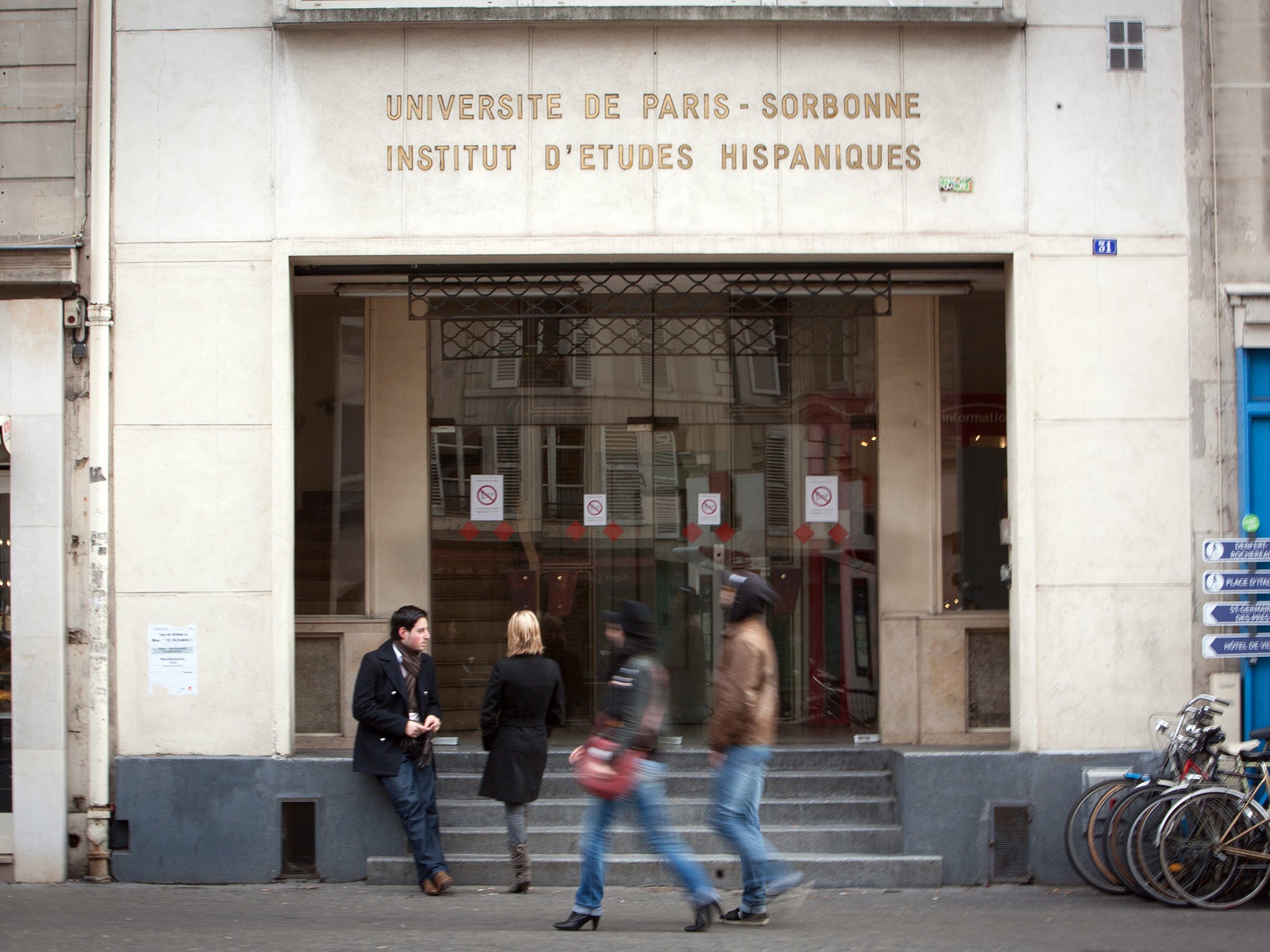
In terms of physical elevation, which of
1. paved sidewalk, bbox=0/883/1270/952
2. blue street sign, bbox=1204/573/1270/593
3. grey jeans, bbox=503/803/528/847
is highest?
blue street sign, bbox=1204/573/1270/593

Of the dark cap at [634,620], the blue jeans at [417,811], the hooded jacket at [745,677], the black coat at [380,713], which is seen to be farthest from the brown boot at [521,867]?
the dark cap at [634,620]

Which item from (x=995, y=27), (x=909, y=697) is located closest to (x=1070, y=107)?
(x=995, y=27)

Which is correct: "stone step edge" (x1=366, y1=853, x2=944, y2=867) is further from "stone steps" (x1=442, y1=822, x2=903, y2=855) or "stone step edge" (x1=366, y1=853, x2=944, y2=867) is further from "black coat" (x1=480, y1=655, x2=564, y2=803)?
"black coat" (x1=480, y1=655, x2=564, y2=803)

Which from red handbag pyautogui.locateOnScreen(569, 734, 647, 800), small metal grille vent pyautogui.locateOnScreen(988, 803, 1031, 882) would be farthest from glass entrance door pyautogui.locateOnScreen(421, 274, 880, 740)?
red handbag pyautogui.locateOnScreen(569, 734, 647, 800)

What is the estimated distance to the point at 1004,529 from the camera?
830 centimetres

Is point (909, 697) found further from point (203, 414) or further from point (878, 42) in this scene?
point (203, 414)

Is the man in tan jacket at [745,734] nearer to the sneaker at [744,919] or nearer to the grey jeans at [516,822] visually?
the sneaker at [744,919]

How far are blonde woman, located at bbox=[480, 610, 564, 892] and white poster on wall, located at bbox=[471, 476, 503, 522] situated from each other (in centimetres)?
243

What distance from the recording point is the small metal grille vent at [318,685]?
358 inches

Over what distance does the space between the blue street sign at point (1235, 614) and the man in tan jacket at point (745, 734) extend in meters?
3.10

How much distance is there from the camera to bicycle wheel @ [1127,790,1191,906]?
22.6 feet

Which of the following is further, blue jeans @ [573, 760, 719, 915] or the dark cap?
the dark cap

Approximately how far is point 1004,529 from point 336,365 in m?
5.11

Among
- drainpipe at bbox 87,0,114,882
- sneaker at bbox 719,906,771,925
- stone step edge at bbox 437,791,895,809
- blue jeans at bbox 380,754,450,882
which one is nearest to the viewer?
sneaker at bbox 719,906,771,925
